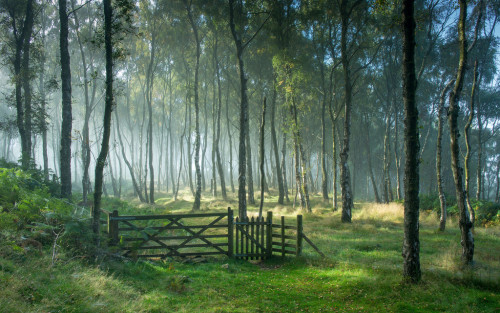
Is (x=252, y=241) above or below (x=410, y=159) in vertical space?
below

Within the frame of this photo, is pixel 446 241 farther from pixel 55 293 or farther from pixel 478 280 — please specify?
pixel 55 293

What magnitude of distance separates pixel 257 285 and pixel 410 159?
520 centimetres

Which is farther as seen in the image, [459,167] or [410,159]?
[459,167]

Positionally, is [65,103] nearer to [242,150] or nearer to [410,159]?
[242,150]

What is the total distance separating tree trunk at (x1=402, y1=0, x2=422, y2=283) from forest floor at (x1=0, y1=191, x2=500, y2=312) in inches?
21.9

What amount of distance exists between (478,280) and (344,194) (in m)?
9.80

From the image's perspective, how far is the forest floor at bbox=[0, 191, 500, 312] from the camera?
5.50 meters

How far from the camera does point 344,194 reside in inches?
668

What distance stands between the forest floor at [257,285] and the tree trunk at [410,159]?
0.56 m

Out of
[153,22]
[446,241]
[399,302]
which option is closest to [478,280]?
[399,302]

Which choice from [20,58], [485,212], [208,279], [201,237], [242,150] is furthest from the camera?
[20,58]

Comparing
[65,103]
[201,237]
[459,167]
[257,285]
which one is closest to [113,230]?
[201,237]

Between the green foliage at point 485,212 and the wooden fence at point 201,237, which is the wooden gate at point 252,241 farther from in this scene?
the green foliage at point 485,212

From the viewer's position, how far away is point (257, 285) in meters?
7.82
